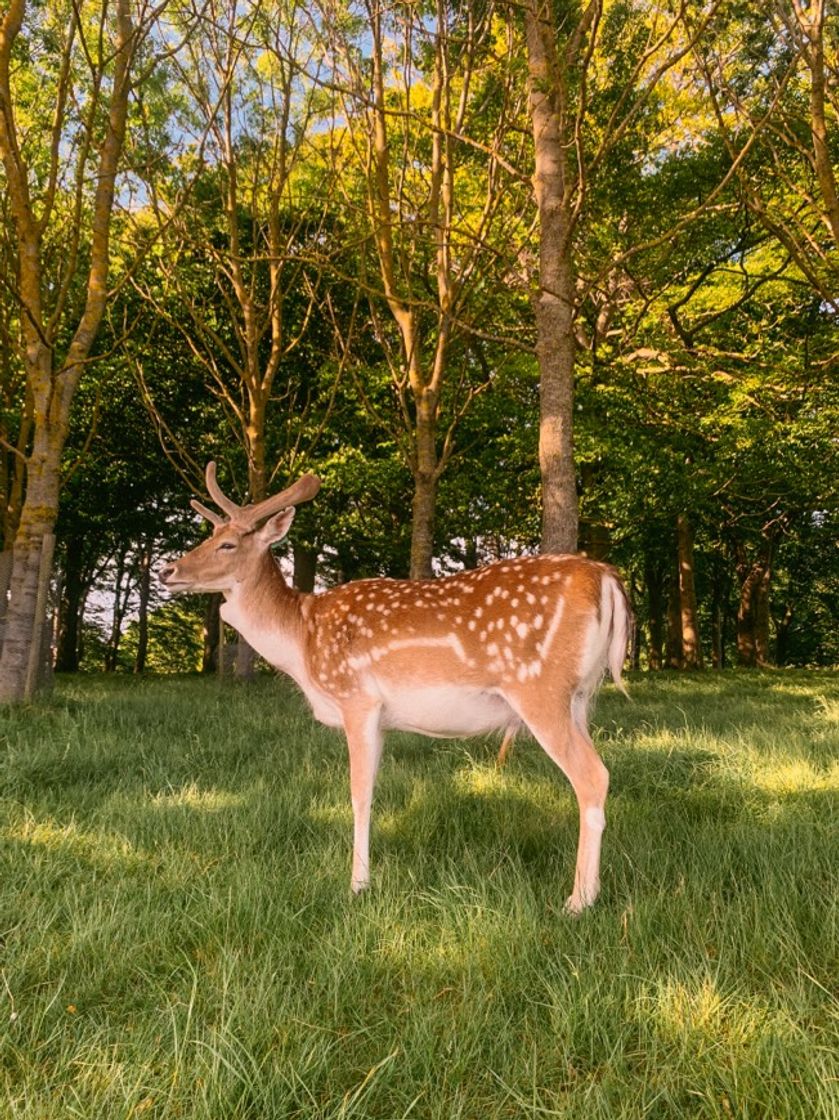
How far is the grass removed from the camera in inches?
76.9

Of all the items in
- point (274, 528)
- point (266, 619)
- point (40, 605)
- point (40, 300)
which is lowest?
point (266, 619)

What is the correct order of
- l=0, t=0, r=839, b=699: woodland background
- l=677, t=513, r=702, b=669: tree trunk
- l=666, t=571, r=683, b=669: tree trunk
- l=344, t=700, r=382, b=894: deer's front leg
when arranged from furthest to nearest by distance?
l=666, t=571, r=683, b=669: tree trunk → l=677, t=513, r=702, b=669: tree trunk → l=0, t=0, r=839, b=699: woodland background → l=344, t=700, r=382, b=894: deer's front leg

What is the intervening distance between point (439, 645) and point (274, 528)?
1.20 meters

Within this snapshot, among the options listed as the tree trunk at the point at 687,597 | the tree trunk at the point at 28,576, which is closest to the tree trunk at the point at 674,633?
the tree trunk at the point at 687,597

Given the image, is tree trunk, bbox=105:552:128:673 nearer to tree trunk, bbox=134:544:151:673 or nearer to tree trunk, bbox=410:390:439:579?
tree trunk, bbox=134:544:151:673

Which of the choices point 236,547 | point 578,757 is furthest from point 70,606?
point 578,757

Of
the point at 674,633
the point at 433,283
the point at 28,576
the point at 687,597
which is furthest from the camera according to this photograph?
the point at 674,633

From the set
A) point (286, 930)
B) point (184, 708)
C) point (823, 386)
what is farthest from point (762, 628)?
point (286, 930)

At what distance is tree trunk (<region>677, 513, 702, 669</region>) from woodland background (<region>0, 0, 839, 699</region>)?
0.08m

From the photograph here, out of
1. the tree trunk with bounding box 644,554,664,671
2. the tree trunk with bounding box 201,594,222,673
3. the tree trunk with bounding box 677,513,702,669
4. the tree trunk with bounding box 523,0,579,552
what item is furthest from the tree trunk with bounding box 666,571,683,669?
the tree trunk with bounding box 523,0,579,552

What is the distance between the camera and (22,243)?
756 centimetres

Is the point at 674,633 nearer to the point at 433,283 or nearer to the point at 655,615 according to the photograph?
the point at 655,615

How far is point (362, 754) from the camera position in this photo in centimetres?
378

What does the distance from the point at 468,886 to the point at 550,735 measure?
0.72m
